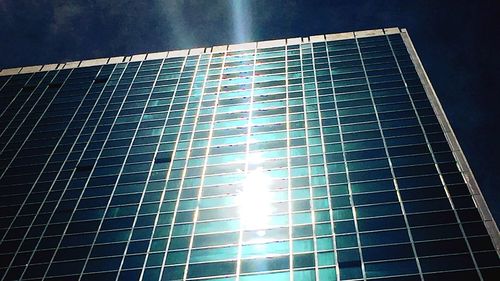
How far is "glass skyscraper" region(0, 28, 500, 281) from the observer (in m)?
41.2

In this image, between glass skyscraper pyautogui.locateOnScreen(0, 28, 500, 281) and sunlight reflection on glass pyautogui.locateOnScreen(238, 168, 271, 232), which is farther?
sunlight reflection on glass pyautogui.locateOnScreen(238, 168, 271, 232)

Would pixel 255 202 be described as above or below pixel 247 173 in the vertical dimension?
above

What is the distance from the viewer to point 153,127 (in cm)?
6206

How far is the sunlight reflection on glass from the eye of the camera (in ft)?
149

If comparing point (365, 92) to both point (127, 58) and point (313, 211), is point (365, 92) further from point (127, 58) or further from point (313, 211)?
point (127, 58)

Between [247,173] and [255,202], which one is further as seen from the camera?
[247,173]

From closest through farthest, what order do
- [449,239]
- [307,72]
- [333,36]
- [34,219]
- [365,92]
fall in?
1. [449,239]
2. [34,219]
3. [365,92]
4. [307,72]
5. [333,36]

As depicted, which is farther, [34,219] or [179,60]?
[179,60]

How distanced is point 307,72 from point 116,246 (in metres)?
35.2

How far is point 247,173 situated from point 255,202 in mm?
4833

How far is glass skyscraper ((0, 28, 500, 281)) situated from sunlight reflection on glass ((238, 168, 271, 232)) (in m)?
0.16

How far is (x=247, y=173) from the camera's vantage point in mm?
52156

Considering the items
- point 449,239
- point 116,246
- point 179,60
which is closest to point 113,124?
point 179,60

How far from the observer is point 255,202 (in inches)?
1891
